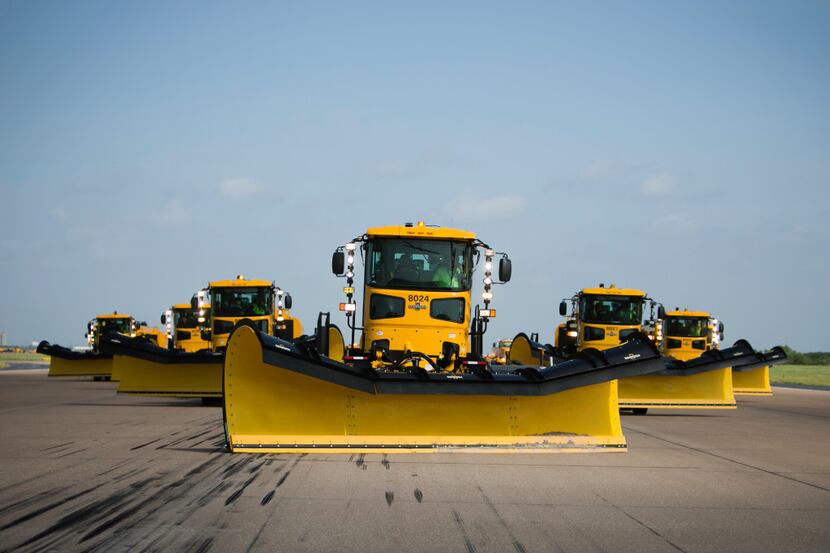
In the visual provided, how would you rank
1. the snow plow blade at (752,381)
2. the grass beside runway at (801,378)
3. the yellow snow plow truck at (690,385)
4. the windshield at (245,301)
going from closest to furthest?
the yellow snow plow truck at (690,385) < the snow plow blade at (752,381) < the windshield at (245,301) < the grass beside runway at (801,378)

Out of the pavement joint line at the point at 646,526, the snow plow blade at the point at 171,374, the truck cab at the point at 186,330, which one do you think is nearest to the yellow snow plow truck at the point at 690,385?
the snow plow blade at the point at 171,374

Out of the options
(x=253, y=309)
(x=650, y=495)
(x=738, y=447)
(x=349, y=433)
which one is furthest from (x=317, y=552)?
(x=253, y=309)

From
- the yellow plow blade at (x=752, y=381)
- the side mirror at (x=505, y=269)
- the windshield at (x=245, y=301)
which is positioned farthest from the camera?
the windshield at (x=245, y=301)

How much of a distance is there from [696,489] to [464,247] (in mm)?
6858

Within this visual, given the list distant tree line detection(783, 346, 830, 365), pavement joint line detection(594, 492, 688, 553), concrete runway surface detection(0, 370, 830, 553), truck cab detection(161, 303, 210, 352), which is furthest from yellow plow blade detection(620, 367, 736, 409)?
distant tree line detection(783, 346, 830, 365)

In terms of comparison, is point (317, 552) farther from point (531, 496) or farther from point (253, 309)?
point (253, 309)

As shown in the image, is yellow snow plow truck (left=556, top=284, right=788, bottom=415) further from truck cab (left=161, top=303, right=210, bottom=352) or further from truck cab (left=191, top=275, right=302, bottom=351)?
truck cab (left=161, top=303, right=210, bottom=352)

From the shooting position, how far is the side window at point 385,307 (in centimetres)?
1480

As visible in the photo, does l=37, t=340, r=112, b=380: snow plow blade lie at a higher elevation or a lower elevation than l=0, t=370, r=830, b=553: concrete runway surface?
higher

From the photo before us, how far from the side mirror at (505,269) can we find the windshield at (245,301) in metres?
13.7

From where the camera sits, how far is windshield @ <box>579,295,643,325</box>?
27.8 meters

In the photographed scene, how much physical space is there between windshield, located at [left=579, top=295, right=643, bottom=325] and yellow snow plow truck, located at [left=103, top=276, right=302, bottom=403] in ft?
28.1

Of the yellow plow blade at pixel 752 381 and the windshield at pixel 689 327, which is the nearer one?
the yellow plow blade at pixel 752 381

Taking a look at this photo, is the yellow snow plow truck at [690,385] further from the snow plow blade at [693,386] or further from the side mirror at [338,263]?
the side mirror at [338,263]
